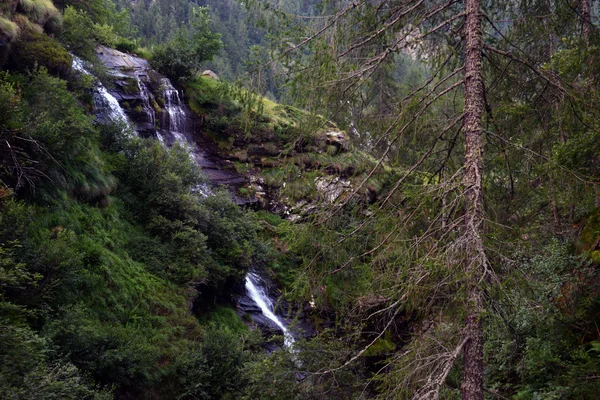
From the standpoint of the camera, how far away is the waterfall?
48.2ft

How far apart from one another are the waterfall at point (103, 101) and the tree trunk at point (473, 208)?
41.0 ft

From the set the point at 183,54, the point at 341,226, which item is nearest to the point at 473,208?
the point at 341,226

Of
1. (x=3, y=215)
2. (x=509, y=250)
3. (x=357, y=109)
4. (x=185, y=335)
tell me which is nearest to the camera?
(x=509, y=250)

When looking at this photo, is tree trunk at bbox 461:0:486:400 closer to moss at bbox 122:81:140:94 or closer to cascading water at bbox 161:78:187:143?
cascading water at bbox 161:78:187:143

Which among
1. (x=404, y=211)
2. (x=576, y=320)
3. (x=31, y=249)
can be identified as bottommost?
(x=576, y=320)

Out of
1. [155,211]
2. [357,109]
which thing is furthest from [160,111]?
[357,109]

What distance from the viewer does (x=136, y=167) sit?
12242 millimetres

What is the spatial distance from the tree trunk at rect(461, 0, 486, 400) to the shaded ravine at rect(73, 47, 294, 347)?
10.4 m

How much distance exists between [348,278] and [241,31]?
181 feet

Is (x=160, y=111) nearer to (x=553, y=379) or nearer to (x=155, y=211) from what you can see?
(x=155, y=211)

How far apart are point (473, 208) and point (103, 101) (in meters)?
14.4

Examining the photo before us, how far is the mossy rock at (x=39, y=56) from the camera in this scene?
10930 mm

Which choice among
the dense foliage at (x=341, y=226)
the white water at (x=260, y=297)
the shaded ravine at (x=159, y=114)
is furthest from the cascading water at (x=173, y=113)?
the white water at (x=260, y=297)

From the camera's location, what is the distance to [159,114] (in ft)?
61.9
